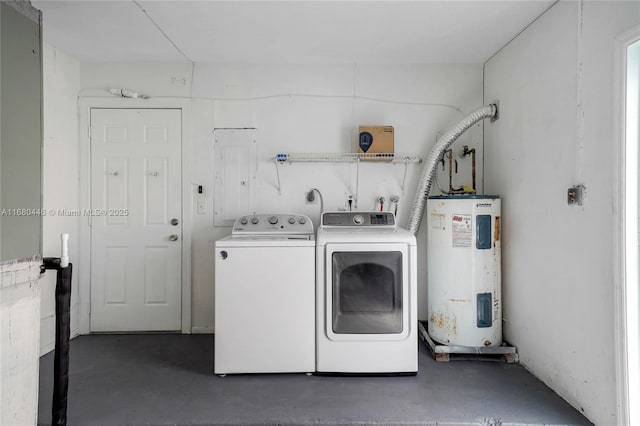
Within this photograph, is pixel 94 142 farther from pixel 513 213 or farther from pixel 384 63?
pixel 513 213

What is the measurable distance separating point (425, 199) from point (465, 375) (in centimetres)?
137

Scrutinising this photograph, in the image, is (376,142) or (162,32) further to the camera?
(376,142)

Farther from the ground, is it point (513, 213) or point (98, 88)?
point (98, 88)

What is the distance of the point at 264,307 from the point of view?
7.24 feet

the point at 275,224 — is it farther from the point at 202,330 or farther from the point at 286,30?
the point at 286,30

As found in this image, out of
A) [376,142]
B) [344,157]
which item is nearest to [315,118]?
[344,157]

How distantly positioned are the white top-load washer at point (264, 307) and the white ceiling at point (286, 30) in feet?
5.13

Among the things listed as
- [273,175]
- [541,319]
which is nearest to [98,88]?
[273,175]

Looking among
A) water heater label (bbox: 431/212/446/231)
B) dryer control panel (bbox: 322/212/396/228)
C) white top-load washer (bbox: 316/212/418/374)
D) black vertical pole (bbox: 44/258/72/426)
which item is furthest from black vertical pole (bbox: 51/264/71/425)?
water heater label (bbox: 431/212/446/231)

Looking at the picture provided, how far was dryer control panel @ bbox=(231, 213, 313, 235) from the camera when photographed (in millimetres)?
2691

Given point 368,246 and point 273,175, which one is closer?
point 368,246

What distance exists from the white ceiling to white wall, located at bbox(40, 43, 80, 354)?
219mm

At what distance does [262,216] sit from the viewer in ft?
9.05

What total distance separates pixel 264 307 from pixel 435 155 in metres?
1.84
